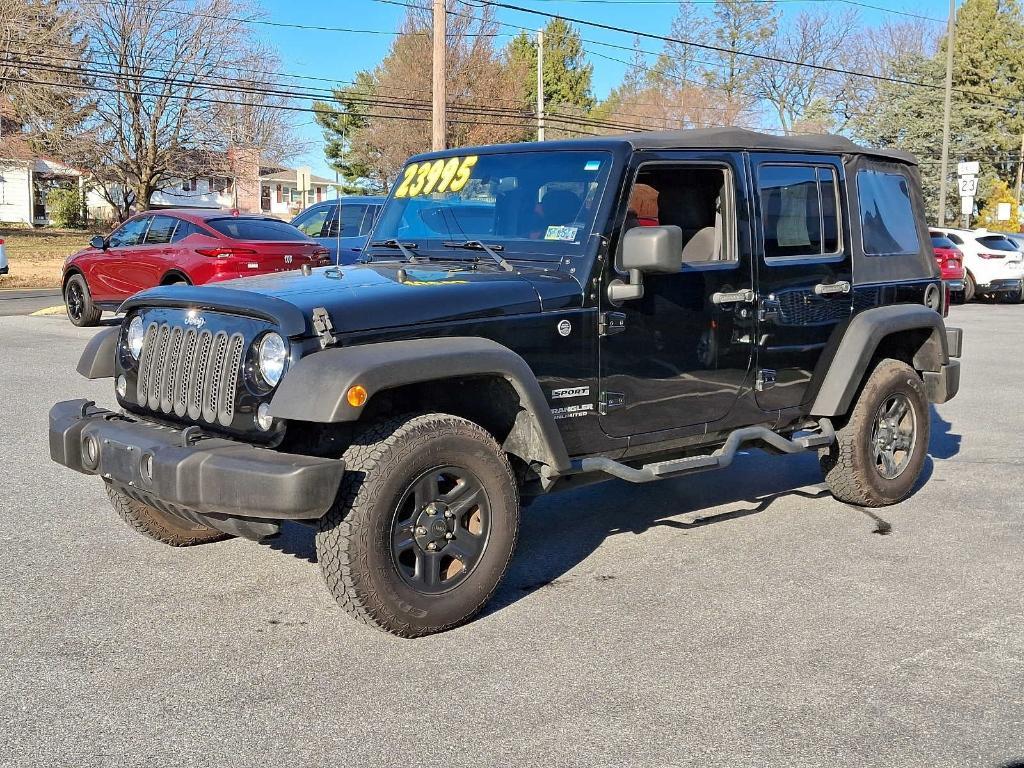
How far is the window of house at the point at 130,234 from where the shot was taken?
1572cm

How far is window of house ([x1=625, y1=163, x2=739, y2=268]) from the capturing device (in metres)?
5.34

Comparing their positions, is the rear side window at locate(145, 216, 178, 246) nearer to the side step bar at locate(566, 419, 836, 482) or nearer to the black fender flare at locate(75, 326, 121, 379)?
the black fender flare at locate(75, 326, 121, 379)

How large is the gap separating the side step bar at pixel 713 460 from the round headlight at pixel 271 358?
4.43ft

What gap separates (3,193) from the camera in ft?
173

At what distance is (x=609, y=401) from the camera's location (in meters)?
4.91

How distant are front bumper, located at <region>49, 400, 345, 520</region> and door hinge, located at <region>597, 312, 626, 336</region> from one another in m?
1.44

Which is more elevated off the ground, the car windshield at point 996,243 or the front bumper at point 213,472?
the car windshield at point 996,243

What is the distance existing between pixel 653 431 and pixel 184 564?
2.29 meters

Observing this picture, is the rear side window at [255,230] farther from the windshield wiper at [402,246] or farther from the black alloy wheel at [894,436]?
the black alloy wheel at [894,436]

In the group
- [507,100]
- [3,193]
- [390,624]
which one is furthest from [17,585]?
[3,193]

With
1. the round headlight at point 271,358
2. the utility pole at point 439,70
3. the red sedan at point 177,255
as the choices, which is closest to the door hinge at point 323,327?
the round headlight at point 271,358

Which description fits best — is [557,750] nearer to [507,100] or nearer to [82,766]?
[82,766]

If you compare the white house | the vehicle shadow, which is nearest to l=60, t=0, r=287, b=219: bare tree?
the white house

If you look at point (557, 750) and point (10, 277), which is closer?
point (557, 750)
